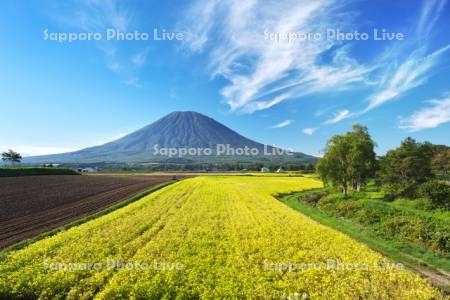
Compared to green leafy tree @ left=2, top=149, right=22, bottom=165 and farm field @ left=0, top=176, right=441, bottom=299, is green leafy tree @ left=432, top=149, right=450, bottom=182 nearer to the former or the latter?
farm field @ left=0, top=176, right=441, bottom=299

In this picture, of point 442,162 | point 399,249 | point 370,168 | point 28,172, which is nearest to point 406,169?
point 370,168

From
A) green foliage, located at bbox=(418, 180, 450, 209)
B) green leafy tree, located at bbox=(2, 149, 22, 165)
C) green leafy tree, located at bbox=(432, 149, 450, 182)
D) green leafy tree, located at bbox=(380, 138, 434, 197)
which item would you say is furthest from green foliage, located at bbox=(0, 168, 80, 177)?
green leafy tree, located at bbox=(432, 149, 450, 182)

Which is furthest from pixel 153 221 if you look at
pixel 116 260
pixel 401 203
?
pixel 401 203

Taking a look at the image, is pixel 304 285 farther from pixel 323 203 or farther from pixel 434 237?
pixel 323 203

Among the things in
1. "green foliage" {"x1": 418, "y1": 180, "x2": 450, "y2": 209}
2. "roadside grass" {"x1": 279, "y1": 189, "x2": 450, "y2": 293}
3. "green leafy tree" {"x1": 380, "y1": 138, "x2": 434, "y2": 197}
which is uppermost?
"green leafy tree" {"x1": 380, "y1": 138, "x2": 434, "y2": 197}

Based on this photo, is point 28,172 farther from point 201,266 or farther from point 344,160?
point 201,266

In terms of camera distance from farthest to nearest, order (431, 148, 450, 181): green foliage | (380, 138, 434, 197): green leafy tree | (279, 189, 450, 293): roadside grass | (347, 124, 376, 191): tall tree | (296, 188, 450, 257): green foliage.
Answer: (431, 148, 450, 181): green foliage
(380, 138, 434, 197): green leafy tree
(347, 124, 376, 191): tall tree
(296, 188, 450, 257): green foliage
(279, 189, 450, 293): roadside grass

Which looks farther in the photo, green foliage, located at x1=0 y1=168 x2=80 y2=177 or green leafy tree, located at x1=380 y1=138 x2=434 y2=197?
green foliage, located at x1=0 y1=168 x2=80 y2=177
